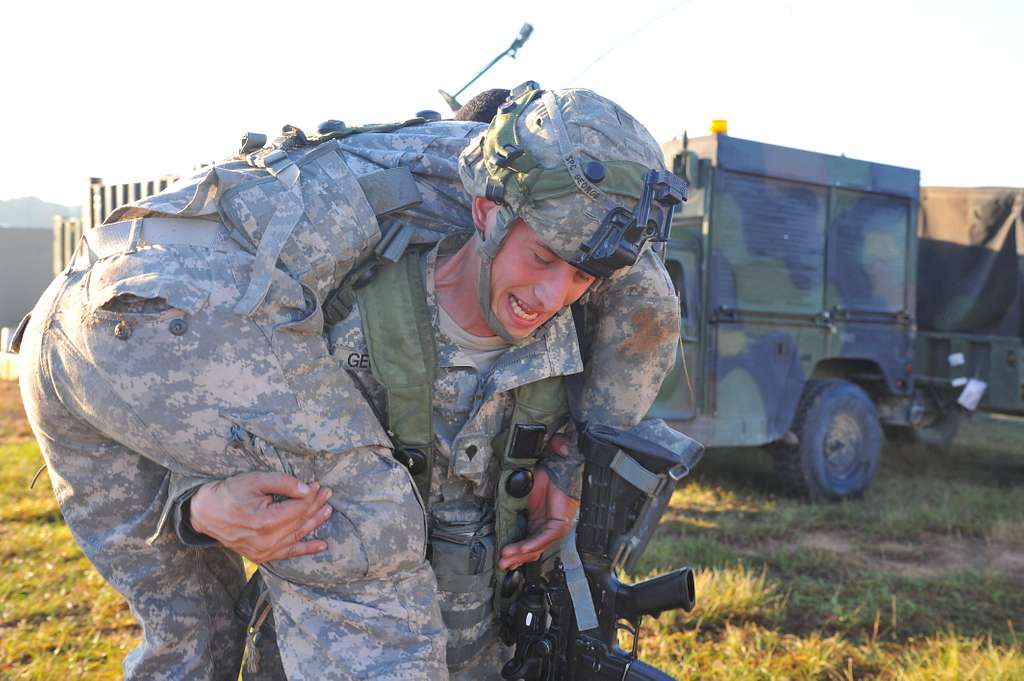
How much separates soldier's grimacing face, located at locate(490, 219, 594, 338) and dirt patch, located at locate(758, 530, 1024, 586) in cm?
336

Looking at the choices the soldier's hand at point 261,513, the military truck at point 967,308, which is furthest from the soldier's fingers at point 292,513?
the military truck at point 967,308

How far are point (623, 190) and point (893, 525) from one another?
4338mm

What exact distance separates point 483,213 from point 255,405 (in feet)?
2.03

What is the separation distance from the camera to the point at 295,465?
1.59 m

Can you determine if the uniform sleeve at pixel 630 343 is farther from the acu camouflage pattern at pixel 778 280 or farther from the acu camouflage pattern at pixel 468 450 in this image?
the acu camouflage pattern at pixel 778 280

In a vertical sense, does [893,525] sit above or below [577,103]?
below

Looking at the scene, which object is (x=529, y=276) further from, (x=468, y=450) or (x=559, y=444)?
(x=559, y=444)

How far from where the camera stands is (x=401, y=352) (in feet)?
6.08

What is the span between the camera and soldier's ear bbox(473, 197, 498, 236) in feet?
6.00

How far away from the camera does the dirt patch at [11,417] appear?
7.23 meters

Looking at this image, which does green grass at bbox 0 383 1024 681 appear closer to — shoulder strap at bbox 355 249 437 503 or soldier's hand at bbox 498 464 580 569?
soldier's hand at bbox 498 464 580 569

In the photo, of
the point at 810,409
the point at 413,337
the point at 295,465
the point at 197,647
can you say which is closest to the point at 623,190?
the point at 413,337

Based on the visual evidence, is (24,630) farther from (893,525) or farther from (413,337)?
(893,525)

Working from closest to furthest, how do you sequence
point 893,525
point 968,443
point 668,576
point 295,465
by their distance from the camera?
1. point 295,465
2. point 668,576
3. point 893,525
4. point 968,443
